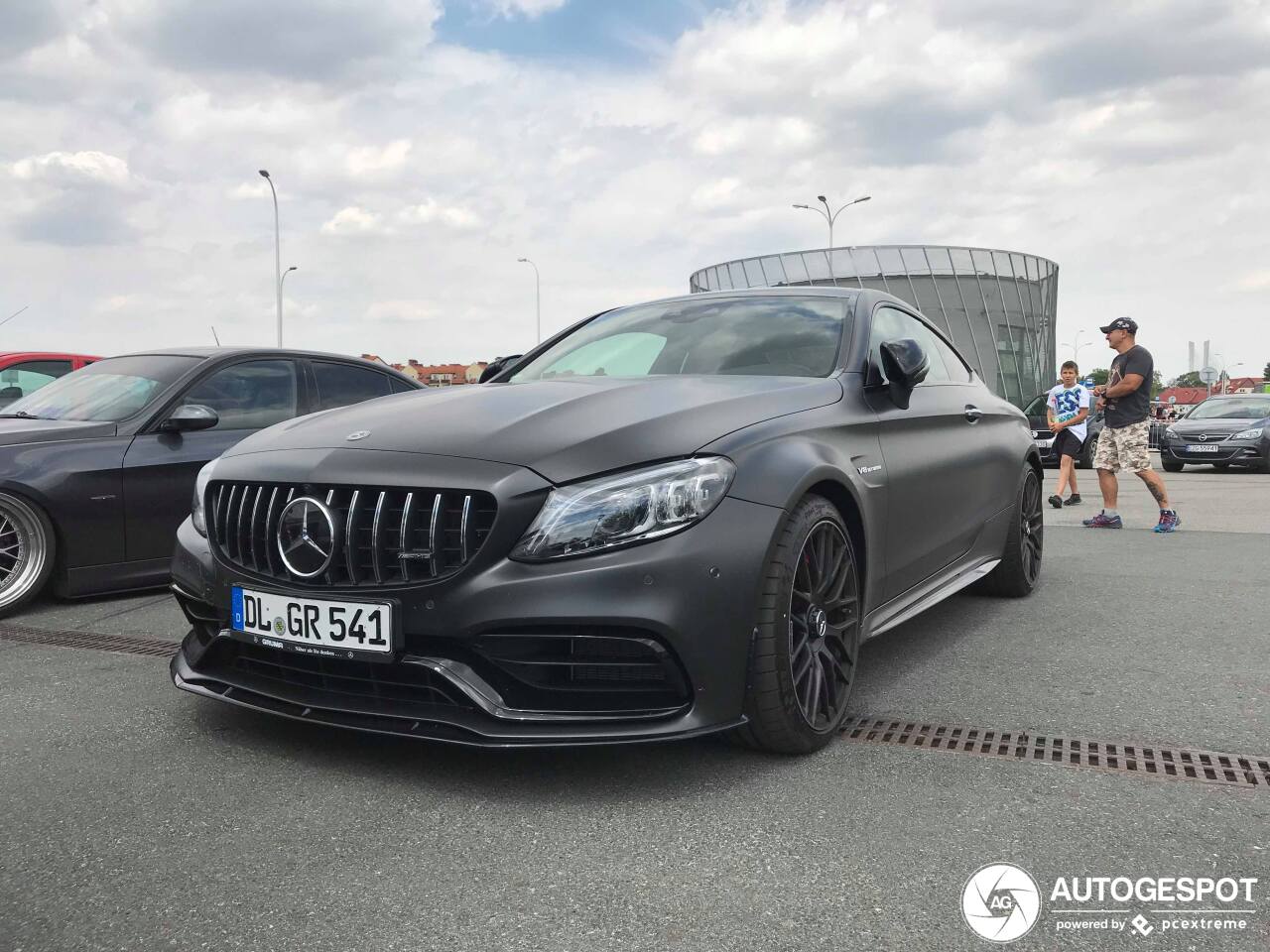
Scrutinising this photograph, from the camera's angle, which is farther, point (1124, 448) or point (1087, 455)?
point (1087, 455)

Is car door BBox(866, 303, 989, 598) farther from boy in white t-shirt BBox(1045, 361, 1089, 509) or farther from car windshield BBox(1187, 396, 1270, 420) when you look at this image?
car windshield BBox(1187, 396, 1270, 420)

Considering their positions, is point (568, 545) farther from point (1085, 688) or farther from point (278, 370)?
point (278, 370)

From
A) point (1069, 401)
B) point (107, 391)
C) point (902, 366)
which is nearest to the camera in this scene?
point (902, 366)

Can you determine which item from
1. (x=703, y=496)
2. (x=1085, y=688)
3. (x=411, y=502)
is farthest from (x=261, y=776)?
(x=1085, y=688)

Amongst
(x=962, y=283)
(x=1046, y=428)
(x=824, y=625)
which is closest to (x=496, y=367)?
(x=824, y=625)

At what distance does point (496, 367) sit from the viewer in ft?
15.3

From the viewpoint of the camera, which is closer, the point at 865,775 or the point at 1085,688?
the point at 865,775

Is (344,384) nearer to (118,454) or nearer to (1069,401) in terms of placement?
(118,454)

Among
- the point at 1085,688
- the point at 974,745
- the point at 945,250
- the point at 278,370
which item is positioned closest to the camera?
the point at 974,745

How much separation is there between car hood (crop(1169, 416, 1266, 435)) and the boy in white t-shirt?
7.41 m

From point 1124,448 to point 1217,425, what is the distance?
11058 millimetres

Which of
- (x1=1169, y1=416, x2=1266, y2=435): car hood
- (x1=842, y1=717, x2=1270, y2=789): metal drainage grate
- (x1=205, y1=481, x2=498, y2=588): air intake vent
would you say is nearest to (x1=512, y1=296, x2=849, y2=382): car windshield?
(x1=842, y1=717, x2=1270, y2=789): metal drainage grate

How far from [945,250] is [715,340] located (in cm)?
4596

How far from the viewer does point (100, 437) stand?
17.6ft
